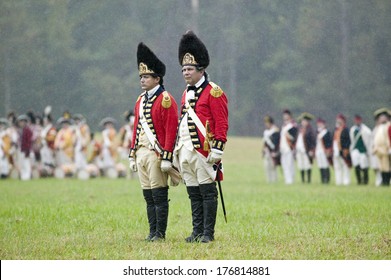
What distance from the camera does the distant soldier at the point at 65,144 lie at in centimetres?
2425

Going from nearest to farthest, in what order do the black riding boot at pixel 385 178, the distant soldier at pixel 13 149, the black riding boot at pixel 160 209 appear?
the black riding boot at pixel 160 209
the black riding boot at pixel 385 178
the distant soldier at pixel 13 149

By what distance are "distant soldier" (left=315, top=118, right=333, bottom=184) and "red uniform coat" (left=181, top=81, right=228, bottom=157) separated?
44.0 feet

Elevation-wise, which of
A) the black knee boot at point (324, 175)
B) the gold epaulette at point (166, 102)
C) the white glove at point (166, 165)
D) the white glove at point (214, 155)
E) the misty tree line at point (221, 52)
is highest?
the misty tree line at point (221, 52)

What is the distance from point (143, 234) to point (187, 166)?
1.28m

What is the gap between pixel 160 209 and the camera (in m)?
9.04

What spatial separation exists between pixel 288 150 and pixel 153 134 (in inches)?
536

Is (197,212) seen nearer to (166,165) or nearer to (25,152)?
(166,165)

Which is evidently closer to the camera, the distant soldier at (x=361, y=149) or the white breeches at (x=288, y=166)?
the distant soldier at (x=361, y=149)

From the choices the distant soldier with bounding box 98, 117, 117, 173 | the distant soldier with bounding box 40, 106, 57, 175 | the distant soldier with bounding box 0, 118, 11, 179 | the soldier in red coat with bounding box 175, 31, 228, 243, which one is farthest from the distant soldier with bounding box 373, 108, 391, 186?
the soldier in red coat with bounding box 175, 31, 228, 243

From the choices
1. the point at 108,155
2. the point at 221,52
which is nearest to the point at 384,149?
the point at 108,155

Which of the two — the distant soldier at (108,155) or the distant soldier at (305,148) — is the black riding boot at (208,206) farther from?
the distant soldier at (108,155)

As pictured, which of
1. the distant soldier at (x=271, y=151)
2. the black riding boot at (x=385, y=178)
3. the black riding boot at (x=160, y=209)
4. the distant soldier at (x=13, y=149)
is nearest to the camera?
the black riding boot at (x=160, y=209)

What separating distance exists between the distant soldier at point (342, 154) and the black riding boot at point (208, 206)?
497 inches

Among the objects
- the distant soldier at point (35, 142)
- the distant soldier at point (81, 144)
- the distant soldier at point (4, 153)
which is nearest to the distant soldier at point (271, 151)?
the distant soldier at point (81, 144)
